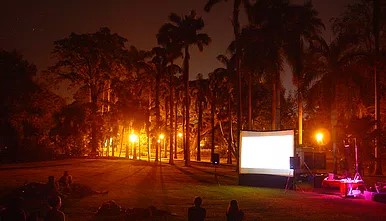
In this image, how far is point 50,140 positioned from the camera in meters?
54.2

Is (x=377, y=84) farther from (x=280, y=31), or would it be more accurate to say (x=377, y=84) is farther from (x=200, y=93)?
(x=200, y=93)

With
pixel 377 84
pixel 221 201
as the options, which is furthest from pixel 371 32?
pixel 221 201

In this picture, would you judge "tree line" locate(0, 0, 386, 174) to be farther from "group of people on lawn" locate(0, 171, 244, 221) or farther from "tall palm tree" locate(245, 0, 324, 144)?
"group of people on lawn" locate(0, 171, 244, 221)

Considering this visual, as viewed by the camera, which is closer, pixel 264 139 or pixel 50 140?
pixel 264 139

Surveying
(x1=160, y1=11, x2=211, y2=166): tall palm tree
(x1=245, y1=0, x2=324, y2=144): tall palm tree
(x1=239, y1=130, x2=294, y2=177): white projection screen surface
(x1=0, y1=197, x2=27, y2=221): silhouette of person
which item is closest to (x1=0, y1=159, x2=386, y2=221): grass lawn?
(x1=239, y1=130, x2=294, y2=177): white projection screen surface

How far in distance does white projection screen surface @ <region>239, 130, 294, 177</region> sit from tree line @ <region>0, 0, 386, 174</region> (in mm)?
4017

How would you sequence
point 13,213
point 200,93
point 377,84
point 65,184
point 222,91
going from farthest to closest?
1. point 200,93
2. point 222,91
3. point 377,84
4. point 65,184
5. point 13,213

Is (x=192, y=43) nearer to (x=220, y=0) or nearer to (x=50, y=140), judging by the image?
(x=220, y=0)

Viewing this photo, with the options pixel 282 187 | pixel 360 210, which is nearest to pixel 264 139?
pixel 282 187

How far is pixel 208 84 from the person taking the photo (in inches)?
2719

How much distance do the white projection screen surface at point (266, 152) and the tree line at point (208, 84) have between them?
402cm

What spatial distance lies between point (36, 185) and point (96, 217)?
17.9 feet

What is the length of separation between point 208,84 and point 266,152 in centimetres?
4144

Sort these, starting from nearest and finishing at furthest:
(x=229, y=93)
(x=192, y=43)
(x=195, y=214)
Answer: (x=195, y=214)
(x=192, y=43)
(x=229, y=93)
